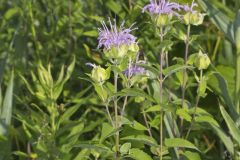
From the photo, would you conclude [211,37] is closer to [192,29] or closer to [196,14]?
[192,29]

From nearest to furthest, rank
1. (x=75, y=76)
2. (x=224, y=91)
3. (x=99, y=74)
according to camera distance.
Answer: (x=99, y=74)
(x=224, y=91)
(x=75, y=76)

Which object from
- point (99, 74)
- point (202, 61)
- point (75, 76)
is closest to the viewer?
point (99, 74)

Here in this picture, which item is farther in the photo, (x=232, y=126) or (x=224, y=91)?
(x=224, y=91)

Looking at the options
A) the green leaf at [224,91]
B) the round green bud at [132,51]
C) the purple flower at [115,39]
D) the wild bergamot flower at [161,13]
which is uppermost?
the wild bergamot flower at [161,13]

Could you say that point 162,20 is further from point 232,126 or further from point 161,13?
point 232,126

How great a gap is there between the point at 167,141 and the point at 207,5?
50cm

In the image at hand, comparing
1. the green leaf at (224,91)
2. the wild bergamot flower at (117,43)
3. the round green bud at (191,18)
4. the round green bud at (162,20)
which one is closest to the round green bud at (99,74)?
the wild bergamot flower at (117,43)

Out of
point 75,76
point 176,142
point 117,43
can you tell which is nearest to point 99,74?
point 117,43

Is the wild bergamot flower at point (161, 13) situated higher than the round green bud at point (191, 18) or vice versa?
the wild bergamot flower at point (161, 13)

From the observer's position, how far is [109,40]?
40.3 inches

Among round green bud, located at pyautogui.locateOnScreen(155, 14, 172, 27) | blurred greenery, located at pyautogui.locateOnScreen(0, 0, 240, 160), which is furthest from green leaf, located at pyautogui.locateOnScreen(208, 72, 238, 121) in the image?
round green bud, located at pyautogui.locateOnScreen(155, 14, 172, 27)

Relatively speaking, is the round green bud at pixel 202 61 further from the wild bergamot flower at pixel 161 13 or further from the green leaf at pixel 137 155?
the green leaf at pixel 137 155

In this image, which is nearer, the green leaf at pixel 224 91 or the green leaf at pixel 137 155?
the green leaf at pixel 137 155

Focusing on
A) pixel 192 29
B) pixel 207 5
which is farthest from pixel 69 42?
pixel 207 5
